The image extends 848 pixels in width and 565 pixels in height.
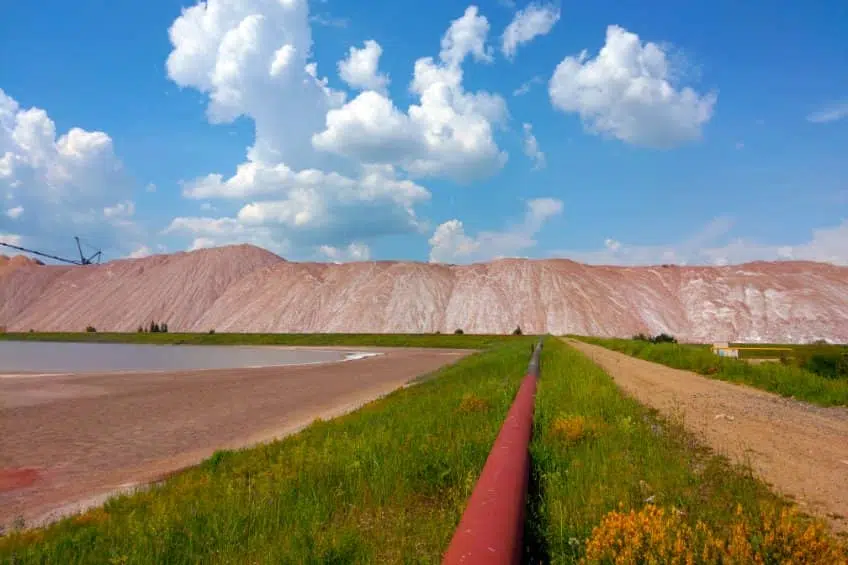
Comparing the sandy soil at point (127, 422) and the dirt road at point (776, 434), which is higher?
the dirt road at point (776, 434)

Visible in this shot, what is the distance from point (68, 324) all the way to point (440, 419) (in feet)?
416

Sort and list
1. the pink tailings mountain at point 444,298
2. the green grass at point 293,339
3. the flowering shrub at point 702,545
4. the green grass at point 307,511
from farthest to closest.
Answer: the pink tailings mountain at point 444,298 → the green grass at point 293,339 → the green grass at point 307,511 → the flowering shrub at point 702,545

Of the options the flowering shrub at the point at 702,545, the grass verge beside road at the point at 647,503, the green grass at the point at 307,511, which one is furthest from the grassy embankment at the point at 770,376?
the flowering shrub at the point at 702,545

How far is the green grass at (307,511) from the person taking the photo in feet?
14.7

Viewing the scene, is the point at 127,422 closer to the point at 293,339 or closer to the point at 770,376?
the point at 770,376

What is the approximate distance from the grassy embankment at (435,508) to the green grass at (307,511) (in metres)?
0.02

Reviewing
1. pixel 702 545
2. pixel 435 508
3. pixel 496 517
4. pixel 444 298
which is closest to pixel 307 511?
pixel 435 508

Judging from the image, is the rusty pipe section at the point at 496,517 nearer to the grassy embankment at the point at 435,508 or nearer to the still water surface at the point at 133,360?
the grassy embankment at the point at 435,508

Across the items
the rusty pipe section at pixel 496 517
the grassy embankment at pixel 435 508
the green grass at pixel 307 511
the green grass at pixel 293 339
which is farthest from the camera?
the green grass at pixel 293 339

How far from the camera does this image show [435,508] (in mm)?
5234

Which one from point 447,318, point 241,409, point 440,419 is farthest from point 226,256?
point 440,419

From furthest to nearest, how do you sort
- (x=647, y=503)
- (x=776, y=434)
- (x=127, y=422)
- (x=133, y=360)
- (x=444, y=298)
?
(x=444, y=298) → (x=133, y=360) → (x=127, y=422) → (x=776, y=434) → (x=647, y=503)

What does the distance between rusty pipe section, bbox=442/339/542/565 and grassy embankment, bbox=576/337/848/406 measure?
12.3 m

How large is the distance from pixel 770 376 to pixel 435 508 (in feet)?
53.0
